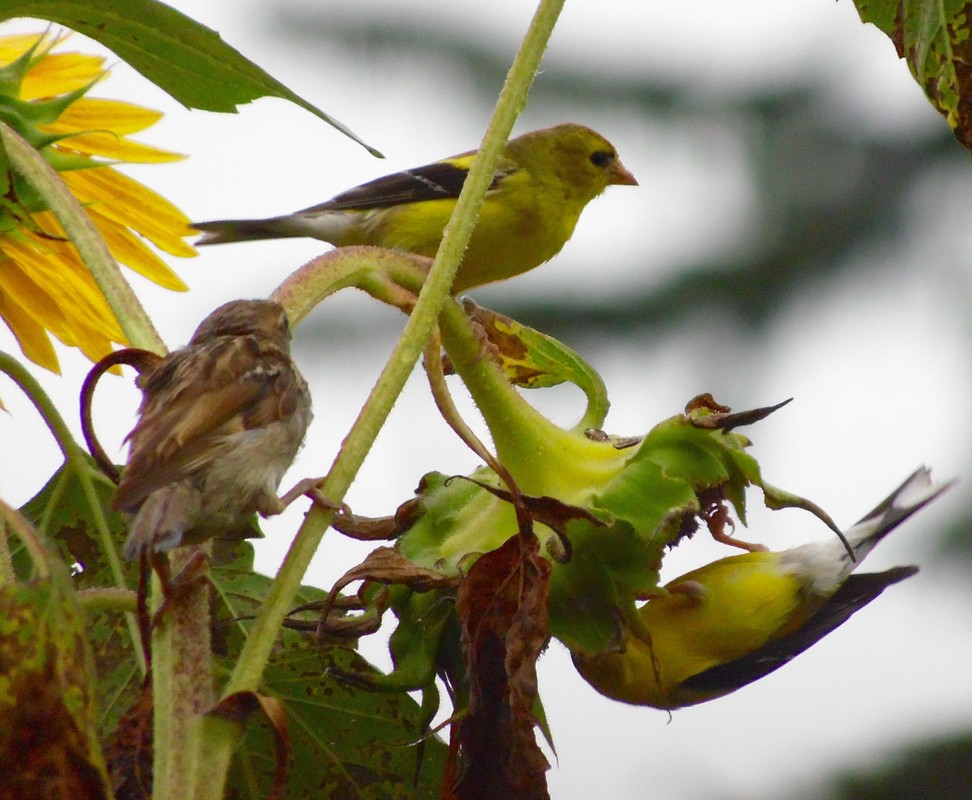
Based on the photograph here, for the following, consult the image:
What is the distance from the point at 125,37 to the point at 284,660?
616mm

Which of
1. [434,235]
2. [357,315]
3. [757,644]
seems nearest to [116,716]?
[757,644]

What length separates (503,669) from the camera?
1012mm

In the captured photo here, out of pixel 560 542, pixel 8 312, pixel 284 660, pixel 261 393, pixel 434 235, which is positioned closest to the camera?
pixel 560 542

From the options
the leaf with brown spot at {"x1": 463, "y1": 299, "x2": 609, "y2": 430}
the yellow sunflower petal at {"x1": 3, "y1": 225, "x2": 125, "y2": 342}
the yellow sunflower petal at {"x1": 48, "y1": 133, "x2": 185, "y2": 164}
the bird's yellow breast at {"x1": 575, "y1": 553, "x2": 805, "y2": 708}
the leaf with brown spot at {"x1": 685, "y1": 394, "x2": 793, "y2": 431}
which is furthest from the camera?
the yellow sunflower petal at {"x1": 48, "y1": 133, "x2": 185, "y2": 164}

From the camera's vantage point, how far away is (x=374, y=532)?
3.98 feet

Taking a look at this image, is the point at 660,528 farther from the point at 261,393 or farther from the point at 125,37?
the point at 125,37

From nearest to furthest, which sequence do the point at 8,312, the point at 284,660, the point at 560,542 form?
1. the point at 560,542
2. the point at 284,660
3. the point at 8,312

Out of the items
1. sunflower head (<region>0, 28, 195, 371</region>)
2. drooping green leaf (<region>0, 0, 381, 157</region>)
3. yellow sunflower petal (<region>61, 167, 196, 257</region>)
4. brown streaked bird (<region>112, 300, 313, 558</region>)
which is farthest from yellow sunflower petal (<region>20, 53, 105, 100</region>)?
brown streaked bird (<region>112, 300, 313, 558</region>)

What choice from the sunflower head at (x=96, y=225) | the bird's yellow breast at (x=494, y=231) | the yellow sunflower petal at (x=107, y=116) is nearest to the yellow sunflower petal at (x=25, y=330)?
the sunflower head at (x=96, y=225)

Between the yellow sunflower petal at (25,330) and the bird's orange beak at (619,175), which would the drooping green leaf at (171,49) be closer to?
the yellow sunflower petal at (25,330)

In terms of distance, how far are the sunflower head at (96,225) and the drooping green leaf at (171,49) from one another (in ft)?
1.12

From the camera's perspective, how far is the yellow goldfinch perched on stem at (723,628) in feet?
4.09

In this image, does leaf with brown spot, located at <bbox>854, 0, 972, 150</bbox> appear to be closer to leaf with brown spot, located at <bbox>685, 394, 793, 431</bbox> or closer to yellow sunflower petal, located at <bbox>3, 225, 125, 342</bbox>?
leaf with brown spot, located at <bbox>685, 394, 793, 431</bbox>

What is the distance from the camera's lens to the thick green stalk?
0.80 m
